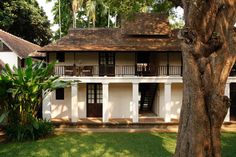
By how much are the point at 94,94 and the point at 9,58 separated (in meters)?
8.22

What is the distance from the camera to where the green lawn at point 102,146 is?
13625 mm

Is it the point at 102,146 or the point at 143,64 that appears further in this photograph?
the point at 143,64

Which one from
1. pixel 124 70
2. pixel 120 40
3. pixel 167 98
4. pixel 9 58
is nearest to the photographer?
pixel 167 98

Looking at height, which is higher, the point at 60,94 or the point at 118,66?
the point at 118,66

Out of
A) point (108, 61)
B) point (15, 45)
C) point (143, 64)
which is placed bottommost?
point (143, 64)

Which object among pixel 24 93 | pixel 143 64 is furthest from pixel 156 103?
pixel 24 93

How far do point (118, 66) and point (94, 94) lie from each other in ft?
8.18

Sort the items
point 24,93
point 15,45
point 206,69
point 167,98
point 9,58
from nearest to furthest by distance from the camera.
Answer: point 206,69 < point 24,93 < point 167,98 < point 9,58 < point 15,45

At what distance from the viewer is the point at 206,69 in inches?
349

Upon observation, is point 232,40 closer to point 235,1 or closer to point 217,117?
point 235,1

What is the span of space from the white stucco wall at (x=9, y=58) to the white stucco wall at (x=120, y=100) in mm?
8552

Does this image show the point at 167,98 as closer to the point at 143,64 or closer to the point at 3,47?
the point at 143,64

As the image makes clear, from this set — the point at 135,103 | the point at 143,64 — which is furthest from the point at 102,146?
the point at 143,64

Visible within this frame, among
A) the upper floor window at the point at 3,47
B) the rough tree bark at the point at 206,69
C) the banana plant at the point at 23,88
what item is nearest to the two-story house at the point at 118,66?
the banana plant at the point at 23,88
